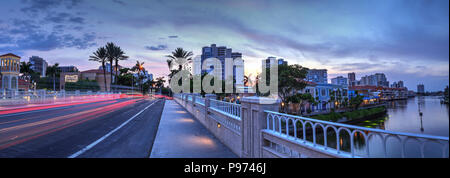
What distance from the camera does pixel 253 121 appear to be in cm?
521

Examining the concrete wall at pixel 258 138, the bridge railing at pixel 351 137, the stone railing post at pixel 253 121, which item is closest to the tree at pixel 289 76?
the concrete wall at pixel 258 138

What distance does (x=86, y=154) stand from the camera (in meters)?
5.80

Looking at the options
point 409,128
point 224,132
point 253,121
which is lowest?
point 409,128

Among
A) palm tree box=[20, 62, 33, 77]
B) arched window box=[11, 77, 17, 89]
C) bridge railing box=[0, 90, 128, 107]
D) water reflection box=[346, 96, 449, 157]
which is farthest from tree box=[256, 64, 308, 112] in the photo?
palm tree box=[20, 62, 33, 77]

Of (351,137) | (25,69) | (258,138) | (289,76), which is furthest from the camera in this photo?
(25,69)

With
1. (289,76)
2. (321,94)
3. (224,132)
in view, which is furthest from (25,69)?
(321,94)

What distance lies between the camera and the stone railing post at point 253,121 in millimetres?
4867

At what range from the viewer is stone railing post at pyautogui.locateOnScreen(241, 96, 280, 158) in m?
4.87

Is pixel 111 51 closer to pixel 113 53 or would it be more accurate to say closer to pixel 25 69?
pixel 113 53
